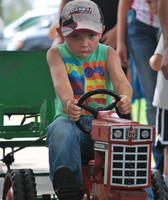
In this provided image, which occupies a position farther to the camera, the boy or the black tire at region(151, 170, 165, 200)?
the black tire at region(151, 170, 165, 200)

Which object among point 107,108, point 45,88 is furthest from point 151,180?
point 45,88

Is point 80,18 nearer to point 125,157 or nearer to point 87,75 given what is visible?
point 87,75

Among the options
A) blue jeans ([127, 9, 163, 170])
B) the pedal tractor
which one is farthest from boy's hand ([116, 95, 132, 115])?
blue jeans ([127, 9, 163, 170])

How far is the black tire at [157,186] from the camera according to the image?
6204mm

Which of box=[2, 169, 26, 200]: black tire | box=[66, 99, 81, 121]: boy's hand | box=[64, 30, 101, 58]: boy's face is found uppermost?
box=[64, 30, 101, 58]: boy's face

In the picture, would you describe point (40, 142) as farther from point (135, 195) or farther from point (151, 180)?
point (135, 195)

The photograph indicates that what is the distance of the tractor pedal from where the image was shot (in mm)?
5859

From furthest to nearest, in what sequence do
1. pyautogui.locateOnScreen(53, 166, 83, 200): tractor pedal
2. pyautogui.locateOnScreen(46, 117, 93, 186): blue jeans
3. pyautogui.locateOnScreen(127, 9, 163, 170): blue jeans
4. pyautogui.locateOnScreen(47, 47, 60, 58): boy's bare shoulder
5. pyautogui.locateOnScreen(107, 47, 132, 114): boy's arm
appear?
pyautogui.locateOnScreen(127, 9, 163, 170): blue jeans, pyautogui.locateOnScreen(47, 47, 60, 58): boy's bare shoulder, pyautogui.locateOnScreen(107, 47, 132, 114): boy's arm, pyautogui.locateOnScreen(46, 117, 93, 186): blue jeans, pyautogui.locateOnScreen(53, 166, 83, 200): tractor pedal

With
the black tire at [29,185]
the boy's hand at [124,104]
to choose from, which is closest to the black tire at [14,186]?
the black tire at [29,185]

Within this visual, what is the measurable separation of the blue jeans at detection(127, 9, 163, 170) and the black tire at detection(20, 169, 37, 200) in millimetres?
2941

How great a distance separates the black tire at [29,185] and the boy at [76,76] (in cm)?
14

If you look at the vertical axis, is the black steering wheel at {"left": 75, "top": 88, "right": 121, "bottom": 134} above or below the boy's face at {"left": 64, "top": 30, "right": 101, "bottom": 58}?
below

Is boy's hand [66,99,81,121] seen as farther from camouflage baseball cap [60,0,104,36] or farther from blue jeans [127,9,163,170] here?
blue jeans [127,9,163,170]

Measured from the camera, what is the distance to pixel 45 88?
303 inches
